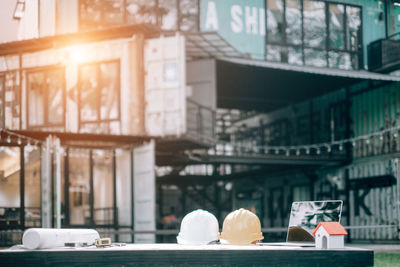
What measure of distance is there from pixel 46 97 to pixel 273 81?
8.69 meters

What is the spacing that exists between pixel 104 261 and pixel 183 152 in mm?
14484

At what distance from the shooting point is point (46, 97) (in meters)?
18.5

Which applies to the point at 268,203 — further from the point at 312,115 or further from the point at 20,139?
the point at 20,139

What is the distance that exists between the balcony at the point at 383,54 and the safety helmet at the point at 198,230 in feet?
58.8

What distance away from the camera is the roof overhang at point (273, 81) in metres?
20.2

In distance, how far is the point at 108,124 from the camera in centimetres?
1762

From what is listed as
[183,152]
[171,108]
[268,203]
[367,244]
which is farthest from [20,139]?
[268,203]

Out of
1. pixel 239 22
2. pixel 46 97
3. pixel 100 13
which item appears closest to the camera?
pixel 46 97

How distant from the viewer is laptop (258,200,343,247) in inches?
242

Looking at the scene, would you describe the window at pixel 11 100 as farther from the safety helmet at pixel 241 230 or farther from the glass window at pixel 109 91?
the safety helmet at pixel 241 230

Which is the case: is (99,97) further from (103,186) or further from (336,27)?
(336,27)

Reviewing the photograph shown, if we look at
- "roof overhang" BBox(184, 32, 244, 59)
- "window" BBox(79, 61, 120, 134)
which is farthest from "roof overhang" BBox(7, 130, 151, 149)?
"roof overhang" BBox(184, 32, 244, 59)

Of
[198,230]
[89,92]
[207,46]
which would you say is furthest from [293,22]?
[198,230]

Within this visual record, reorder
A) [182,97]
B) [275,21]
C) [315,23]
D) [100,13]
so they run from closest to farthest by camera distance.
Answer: [182,97], [100,13], [275,21], [315,23]
